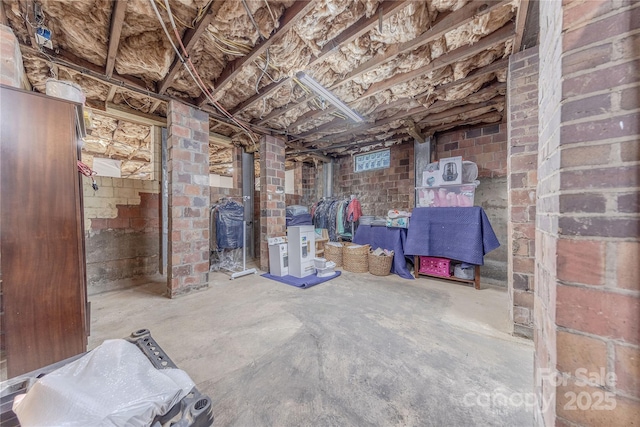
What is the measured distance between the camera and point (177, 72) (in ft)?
7.69

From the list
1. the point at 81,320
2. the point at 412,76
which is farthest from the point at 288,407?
the point at 412,76

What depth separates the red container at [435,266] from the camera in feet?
10.9

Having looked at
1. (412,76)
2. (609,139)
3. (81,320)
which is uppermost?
(412,76)

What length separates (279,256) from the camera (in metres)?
3.62

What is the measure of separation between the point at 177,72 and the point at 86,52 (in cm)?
79

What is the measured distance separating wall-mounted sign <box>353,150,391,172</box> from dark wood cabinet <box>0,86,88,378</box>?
4.66 metres

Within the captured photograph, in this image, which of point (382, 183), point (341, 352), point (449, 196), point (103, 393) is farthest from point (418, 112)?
point (103, 393)

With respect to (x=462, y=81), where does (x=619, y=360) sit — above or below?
below

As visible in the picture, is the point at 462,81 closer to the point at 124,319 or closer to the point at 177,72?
the point at 177,72

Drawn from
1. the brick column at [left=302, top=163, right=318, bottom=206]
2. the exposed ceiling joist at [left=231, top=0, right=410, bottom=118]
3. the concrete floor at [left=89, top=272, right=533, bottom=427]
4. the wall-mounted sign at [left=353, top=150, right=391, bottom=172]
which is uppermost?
the exposed ceiling joist at [left=231, top=0, right=410, bottom=118]

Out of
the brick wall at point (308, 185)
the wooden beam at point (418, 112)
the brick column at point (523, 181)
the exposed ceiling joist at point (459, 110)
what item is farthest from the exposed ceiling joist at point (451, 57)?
the brick wall at point (308, 185)

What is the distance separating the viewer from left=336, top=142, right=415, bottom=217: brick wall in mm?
4539

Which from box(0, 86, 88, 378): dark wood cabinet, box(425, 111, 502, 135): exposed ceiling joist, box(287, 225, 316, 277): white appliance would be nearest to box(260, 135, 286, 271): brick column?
box(287, 225, 316, 277): white appliance

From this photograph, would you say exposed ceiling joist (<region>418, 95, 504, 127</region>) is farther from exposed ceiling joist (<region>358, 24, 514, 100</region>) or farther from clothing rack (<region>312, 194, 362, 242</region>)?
clothing rack (<region>312, 194, 362, 242</region>)
